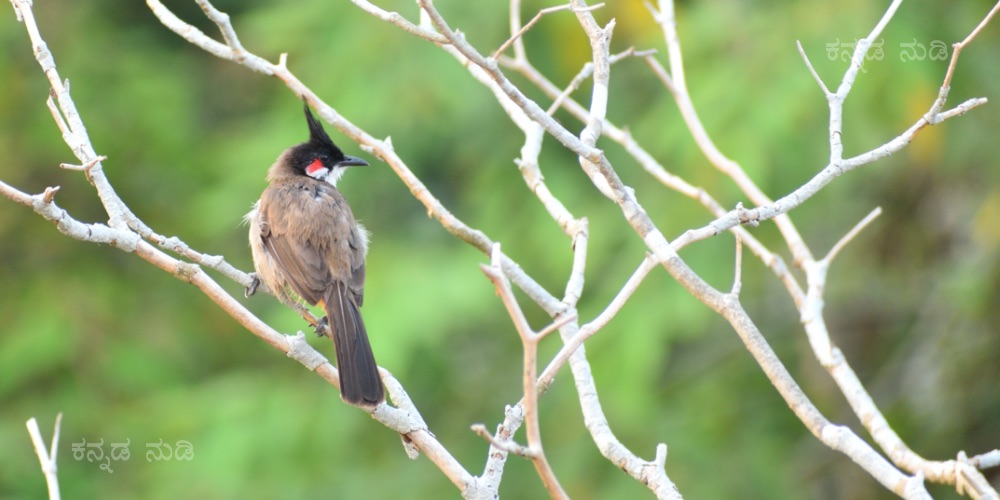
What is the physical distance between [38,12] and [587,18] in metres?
6.90

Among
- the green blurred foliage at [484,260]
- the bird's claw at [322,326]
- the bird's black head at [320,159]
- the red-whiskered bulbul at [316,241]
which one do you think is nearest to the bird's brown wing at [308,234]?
the red-whiskered bulbul at [316,241]

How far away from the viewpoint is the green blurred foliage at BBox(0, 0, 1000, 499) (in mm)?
5820

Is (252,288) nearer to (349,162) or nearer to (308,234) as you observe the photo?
(308,234)

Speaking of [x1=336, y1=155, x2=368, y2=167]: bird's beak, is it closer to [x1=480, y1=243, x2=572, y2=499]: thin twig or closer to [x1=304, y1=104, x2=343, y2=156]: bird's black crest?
[x1=304, y1=104, x2=343, y2=156]: bird's black crest

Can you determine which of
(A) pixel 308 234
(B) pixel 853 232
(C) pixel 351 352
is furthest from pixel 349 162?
(B) pixel 853 232

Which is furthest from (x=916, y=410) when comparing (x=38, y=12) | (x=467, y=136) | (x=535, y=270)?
(x=38, y=12)

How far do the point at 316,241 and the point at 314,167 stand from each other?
0.77 meters

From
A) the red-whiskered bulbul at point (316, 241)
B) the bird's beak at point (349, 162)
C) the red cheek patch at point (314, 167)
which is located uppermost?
the red cheek patch at point (314, 167)

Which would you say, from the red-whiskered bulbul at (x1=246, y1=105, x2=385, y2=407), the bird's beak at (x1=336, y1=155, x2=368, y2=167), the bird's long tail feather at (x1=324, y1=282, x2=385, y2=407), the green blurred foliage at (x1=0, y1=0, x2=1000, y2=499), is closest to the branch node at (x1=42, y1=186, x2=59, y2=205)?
the bird's long tail feather at (x1=324, y1=282, x2=385, y2=407)

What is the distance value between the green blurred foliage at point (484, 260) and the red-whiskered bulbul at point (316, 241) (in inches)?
47.8

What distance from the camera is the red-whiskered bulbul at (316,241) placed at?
13.1 ft

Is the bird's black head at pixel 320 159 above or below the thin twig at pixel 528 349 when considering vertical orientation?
above

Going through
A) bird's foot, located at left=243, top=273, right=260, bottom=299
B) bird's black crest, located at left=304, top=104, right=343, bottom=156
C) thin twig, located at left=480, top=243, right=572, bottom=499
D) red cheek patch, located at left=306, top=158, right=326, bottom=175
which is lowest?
thin twig, located at left=480, top=243, right=572, bottom=499

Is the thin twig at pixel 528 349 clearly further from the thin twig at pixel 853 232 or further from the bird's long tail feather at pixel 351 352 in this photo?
the thin twig at pixel 853 232
